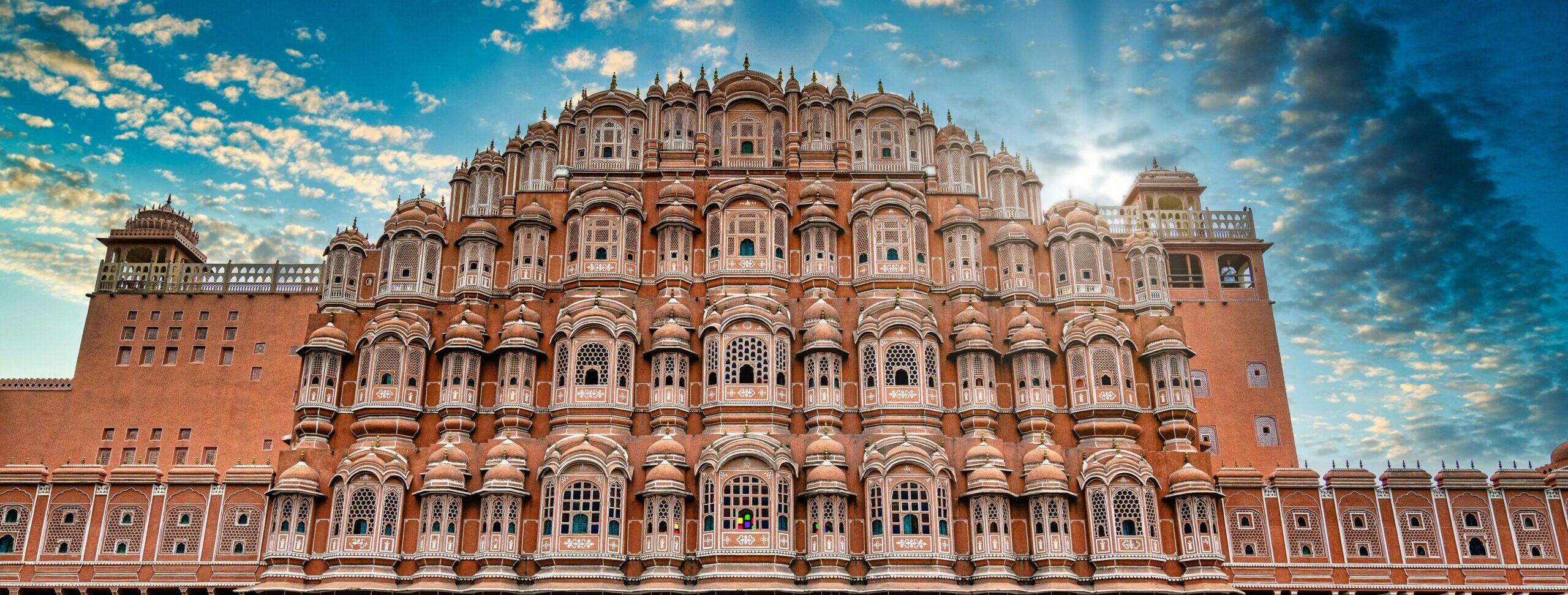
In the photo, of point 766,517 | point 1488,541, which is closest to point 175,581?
point 766,517

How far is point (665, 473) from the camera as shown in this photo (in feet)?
118

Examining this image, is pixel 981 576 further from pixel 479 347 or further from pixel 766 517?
pixel 479 347

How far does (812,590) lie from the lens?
35281mm

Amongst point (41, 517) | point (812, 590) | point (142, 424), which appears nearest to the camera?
point (812, 590)

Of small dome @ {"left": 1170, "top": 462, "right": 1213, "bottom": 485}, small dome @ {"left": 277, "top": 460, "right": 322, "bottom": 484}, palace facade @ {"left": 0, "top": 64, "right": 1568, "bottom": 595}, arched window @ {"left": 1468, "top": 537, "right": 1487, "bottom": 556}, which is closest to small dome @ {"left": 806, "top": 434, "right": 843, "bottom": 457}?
palace facade @ {"left": 0, "top": 64, "right": 1568, "bottom": 595}

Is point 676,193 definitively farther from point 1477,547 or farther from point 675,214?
point 1477,547

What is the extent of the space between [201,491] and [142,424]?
1610cm

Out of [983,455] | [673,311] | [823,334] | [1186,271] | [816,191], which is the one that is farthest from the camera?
[1186,271]

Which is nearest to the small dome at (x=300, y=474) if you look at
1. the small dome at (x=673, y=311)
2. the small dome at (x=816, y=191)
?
the small dome at (x=673, y=311)

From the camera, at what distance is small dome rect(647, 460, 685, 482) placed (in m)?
36.0

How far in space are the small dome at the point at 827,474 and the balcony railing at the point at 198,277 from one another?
96.4 feet

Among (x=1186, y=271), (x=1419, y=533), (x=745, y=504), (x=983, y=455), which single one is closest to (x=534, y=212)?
(x=745, y=504)

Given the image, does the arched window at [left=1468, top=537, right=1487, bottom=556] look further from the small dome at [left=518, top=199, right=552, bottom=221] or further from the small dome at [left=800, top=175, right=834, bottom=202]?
the small dome at [left=518, top=199, right=552, bottom=221]

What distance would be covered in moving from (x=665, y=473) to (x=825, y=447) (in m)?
5.05
